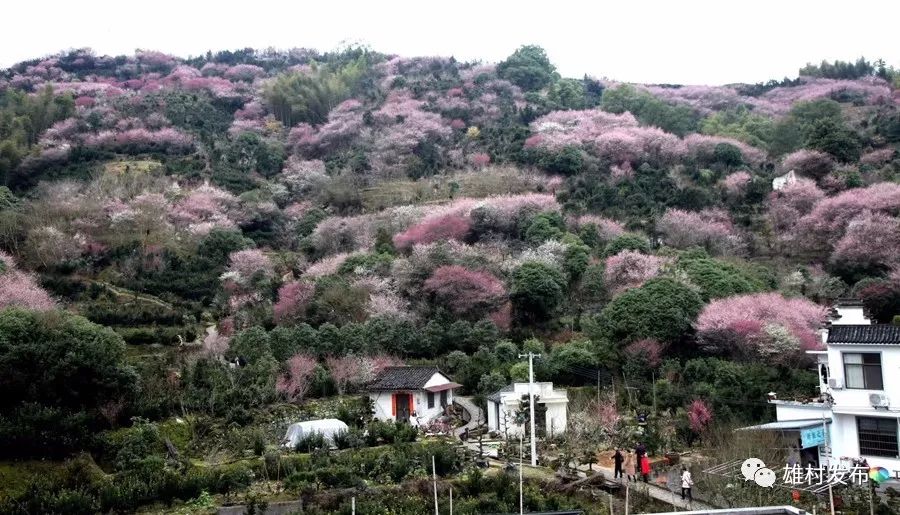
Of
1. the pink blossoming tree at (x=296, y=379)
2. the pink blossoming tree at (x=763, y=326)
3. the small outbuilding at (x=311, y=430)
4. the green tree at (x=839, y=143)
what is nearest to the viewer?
the small outbuilding at (x=311, y=430)

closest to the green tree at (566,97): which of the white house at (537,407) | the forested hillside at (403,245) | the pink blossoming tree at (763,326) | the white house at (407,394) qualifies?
the forested hillside at (403,245)

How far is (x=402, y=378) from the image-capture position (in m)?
26.2

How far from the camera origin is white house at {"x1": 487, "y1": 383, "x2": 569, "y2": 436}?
23.8 meters

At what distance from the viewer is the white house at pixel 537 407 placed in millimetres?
23844

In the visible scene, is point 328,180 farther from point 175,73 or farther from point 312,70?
point 175,73

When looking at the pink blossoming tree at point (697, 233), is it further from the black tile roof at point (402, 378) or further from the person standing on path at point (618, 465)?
the person standing on path at point (618, 465)

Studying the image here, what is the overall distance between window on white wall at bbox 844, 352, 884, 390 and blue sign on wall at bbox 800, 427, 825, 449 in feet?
4.83

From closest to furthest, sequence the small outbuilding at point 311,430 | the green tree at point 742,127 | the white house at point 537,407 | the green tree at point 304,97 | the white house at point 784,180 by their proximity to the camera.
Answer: the small outbuilding at point 311,430, the white house at point 537,407, the white house at point 784,180, the green tree at point 742,127, the green tree at point 304,97

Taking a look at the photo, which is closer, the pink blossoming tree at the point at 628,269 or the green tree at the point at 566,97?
the pink blossoming tree at the point at 628,269

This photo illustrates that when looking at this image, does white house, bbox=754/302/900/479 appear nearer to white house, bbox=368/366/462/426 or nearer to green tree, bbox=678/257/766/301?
green tree, bbox=678/257/766/301

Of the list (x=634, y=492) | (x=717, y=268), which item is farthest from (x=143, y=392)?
(x=717, y=268)

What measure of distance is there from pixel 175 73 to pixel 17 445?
202 feet

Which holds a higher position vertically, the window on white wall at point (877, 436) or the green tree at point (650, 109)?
the green tree at point (650, 109)

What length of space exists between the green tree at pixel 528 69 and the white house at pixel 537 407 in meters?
48.0
